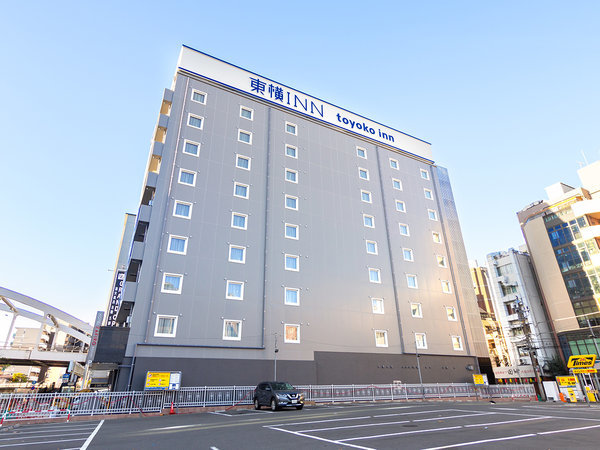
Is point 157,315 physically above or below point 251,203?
below

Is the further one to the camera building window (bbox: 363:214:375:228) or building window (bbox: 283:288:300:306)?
building window (bbox: 363:214:375:228)

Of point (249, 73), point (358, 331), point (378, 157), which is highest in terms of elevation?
point (249, 73)

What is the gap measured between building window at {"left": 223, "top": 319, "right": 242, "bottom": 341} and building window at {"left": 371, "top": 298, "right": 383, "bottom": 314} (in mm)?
14934

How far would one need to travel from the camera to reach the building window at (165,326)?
25.5 meters

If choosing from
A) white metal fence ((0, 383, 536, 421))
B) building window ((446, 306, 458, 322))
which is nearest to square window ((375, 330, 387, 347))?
white metal fence ((0, 383, 536, 421))

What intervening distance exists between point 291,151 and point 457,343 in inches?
1177

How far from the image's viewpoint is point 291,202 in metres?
36.3

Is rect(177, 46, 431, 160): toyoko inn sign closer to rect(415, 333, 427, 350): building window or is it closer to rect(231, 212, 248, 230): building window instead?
rect(231, 212, 248, 230): building window

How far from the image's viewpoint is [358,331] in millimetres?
33844

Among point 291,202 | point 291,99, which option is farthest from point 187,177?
point 291,99

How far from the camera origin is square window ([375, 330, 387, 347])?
113 feet

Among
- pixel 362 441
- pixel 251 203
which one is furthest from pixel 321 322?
pixel 362 441

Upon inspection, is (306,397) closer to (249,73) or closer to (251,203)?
(251,203)

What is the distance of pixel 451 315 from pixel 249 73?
126ft
